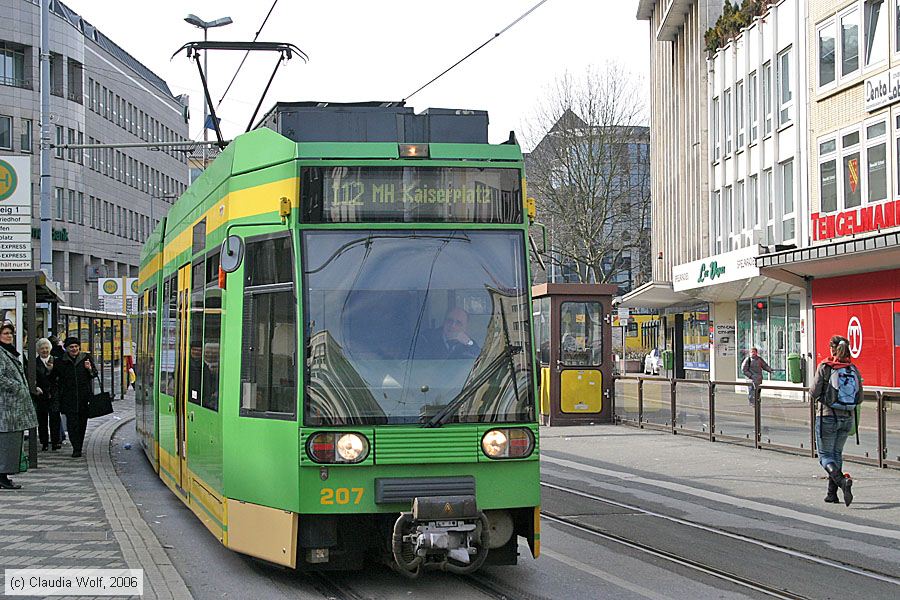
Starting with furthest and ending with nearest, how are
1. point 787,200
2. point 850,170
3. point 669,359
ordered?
point 669,359
point 787,200
point 850,170

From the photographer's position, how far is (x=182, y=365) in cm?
1084

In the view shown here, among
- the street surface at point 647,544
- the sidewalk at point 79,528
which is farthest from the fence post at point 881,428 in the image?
the sidewalk at point 79,528

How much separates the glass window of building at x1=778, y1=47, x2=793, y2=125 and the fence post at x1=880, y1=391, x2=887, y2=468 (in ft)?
68.9

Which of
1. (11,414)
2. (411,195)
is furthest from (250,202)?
(11,414)

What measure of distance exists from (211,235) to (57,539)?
8.57ft

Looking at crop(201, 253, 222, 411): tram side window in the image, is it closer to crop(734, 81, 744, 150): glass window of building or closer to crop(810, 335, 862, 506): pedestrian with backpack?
crop(810, 335, 862, 506): pedestrian with backpack

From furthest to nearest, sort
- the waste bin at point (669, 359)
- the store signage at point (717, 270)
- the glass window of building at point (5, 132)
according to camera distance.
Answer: the glass window of building at point (5, 132), the waste bin at point (669, 359), the store signage at point (717, 270)

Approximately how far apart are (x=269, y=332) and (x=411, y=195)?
127 centimetres

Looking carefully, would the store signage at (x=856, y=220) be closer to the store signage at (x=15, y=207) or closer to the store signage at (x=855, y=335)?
the store signage at (x=855, y=335)

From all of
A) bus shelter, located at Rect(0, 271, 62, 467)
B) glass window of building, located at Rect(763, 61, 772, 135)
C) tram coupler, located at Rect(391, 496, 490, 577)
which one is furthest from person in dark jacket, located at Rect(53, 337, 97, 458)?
glass window of building, located at Rect(763, 61, 772, 135)

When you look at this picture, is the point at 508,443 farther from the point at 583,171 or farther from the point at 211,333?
the point at 583,171

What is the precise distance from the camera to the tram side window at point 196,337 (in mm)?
9695

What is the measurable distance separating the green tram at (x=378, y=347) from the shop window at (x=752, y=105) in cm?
3116

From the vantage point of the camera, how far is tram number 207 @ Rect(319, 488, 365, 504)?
7.55 metres
